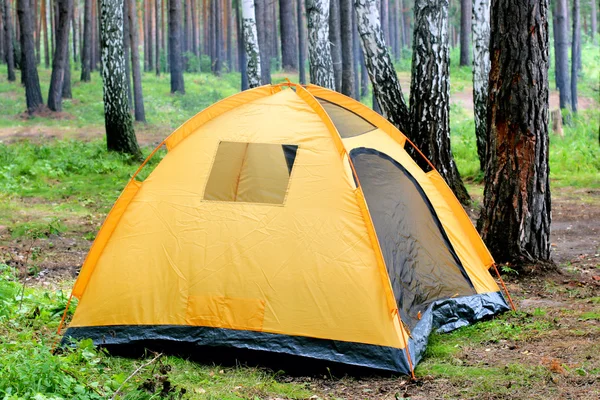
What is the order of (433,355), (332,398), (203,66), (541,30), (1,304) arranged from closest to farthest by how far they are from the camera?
(332,398) < (433,355) < (1,304) < (541,30) < (203,66)

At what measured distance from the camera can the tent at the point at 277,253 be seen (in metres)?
4.88

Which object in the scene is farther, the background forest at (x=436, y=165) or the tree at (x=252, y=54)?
the tree at (x=252, y=54)

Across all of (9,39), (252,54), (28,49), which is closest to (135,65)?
(28,49)

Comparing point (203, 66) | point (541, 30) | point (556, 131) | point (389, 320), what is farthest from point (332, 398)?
point (203, 66)

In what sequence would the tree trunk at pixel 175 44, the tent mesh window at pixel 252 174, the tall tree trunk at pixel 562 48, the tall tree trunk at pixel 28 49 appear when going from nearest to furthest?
the tent mesh window at pixel 252 174 → the tall tree trunk at pixel 28 49 → the tall tree trunk at pixel 562 48 → the tree trunk at pixel 175 44

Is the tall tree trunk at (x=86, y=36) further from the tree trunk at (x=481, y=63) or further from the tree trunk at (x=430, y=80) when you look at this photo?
the tree trunk at (x=430, y=80)

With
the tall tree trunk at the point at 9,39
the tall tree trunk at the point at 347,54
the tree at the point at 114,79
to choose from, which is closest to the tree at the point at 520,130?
the tree at the point at 114,79

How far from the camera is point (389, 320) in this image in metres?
4.77

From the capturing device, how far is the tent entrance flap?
18.8ft

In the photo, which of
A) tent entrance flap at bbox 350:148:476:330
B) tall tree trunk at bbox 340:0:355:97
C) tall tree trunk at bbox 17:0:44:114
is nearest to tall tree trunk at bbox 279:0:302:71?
tall tree trunk at bbox 340:0:355:97

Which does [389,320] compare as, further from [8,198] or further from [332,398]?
[8,198]

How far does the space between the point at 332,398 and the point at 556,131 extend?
47.5ft

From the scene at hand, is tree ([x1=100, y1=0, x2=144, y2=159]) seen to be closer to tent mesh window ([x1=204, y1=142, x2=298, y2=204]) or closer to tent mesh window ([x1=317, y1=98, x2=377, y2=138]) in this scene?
tent mesh window ([x1=317, y1=98, x2=377, y2=138])

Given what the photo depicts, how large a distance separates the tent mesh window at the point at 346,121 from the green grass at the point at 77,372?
2.08m
